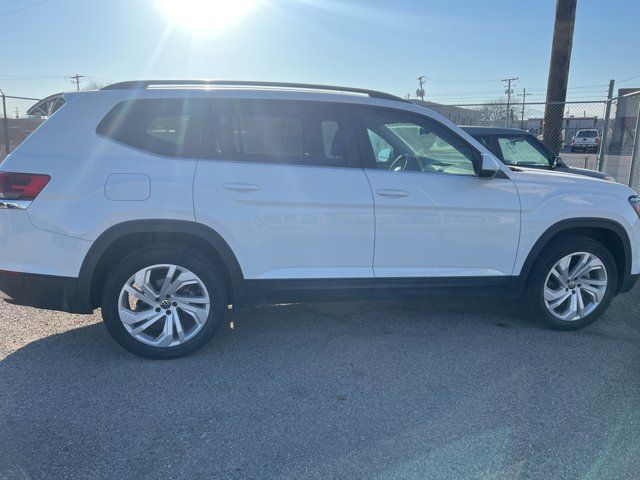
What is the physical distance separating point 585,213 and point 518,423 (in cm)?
206

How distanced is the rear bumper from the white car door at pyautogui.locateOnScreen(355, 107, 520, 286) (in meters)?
2.22

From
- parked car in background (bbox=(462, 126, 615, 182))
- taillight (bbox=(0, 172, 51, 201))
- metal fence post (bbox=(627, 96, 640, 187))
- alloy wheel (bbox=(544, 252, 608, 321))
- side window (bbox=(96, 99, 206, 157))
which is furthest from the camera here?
metal fence post (bbox=(627, 96, 640, 187))

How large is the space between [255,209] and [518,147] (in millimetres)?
5569

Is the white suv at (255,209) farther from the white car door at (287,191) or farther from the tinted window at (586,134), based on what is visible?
the tinted window at (586,134)

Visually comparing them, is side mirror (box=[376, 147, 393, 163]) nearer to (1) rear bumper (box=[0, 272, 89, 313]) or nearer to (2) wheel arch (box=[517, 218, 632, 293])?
(2) wheel arch (box=[517, 218, 632, 293])

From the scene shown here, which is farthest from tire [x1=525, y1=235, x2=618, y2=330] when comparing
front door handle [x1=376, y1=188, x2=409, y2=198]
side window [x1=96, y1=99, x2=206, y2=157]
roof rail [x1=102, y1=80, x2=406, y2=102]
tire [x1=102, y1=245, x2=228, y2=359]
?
side window [x1=96, y1=99, x2=206, y2=157]

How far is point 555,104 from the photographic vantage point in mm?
9891

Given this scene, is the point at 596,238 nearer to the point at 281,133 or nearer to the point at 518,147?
the point at 281,133

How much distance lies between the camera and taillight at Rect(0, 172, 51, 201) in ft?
11.1

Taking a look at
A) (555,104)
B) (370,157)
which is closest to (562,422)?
(370,157)

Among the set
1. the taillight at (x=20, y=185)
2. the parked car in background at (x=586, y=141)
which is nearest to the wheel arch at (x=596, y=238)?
the taillight at (x=20, y=185)

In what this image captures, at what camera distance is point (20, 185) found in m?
3.39

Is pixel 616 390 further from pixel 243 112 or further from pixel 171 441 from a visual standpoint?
pixel 243 112

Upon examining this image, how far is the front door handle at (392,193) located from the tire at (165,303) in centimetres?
136
